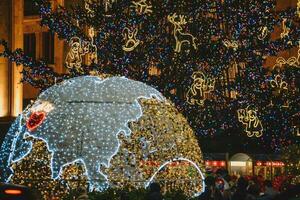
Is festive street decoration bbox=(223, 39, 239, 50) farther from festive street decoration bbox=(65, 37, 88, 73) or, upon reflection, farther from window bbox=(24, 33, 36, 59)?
window bbox=(24, 33, 36, 59)

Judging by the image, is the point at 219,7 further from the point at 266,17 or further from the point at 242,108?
the point at 242,108

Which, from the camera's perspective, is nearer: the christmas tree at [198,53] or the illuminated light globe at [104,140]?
the illuminated light globe at [104,140]

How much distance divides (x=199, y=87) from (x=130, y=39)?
8.43 feet

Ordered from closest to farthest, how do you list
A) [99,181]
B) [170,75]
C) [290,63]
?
[99,181] → [170,75] → [290,63]

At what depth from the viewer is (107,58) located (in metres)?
27.1

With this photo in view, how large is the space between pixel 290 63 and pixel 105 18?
6.31 metres

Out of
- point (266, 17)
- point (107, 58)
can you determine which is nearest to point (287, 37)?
point (266, 17)

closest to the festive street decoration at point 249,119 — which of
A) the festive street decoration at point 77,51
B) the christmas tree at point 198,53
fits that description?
the christmas tree at point 198,53

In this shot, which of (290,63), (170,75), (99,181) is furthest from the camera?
(290,63)

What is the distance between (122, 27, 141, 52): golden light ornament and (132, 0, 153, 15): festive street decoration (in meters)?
0.74

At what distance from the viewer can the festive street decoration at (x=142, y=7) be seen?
89.1 feet

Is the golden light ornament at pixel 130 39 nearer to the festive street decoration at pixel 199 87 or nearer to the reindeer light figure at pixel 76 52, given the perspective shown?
the reindeer light figure at pixel 76 52

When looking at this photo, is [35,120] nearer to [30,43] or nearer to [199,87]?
[199,87]

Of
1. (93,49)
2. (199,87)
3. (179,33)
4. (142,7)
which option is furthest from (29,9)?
(199,87)
